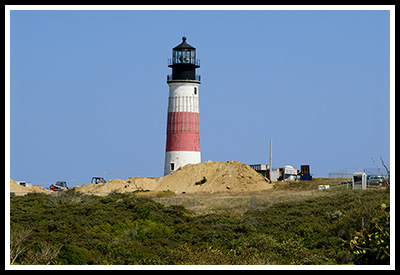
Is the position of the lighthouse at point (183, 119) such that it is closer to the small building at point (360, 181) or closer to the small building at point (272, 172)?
the small building at point (272, 172)

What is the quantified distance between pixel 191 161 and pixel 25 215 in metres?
29.5

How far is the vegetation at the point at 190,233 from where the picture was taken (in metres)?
21.6

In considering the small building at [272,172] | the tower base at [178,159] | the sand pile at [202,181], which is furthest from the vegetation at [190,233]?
the small building at [272,172]

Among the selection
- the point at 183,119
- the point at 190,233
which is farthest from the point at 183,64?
the point at 190,233

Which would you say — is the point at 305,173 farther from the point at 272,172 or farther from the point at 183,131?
the point at 183,131

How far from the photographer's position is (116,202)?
42.8 metres

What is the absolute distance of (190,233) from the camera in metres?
31.0

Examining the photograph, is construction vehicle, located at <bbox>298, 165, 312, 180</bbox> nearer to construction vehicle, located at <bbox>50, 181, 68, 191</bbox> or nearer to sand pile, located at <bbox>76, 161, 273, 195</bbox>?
sand pile, located at <bbox>76, 161, 273, 195</bbox>

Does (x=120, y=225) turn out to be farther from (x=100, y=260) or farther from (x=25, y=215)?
(x=100, y=260)

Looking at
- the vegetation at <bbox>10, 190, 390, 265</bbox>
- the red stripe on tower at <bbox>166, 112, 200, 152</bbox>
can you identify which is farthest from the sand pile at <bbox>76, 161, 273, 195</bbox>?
the vegetation at <bbox>10, 190, 390, 265</bbox>

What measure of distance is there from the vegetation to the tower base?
1857cm

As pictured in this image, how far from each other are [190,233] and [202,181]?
1062 inches

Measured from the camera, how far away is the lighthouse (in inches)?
2441
